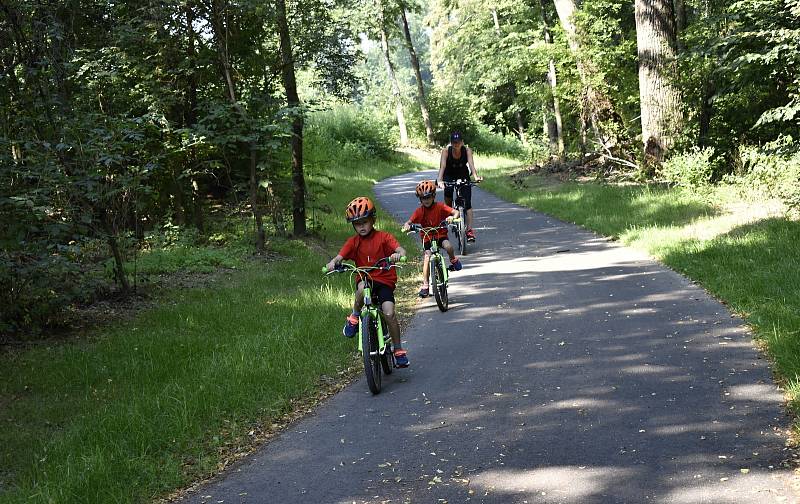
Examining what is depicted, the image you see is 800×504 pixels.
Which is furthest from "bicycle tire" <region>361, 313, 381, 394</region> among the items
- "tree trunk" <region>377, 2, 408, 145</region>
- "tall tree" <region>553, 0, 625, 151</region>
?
"tree trunk" <region>377, 2, 408, 145</region>

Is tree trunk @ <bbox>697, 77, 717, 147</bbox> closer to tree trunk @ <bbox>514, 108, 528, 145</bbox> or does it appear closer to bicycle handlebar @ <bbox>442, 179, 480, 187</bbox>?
bicycle handlebar @ <bbox>442, 179, 480, 187</bbox>

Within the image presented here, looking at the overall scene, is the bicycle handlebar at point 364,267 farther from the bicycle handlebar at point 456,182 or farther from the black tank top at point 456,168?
the black tank top at point 456,168

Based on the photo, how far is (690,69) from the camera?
61.0 feet

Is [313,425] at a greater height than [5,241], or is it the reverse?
[5,241]

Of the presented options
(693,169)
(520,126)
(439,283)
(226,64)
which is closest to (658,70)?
(693,169)

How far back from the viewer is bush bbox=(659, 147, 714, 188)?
55.3 feet

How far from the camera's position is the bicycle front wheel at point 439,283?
9938 millimetres

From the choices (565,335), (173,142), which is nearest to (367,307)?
(565,335)

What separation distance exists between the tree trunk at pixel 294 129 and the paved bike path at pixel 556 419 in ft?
22.0

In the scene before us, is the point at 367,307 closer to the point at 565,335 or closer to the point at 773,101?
the point at 565,335

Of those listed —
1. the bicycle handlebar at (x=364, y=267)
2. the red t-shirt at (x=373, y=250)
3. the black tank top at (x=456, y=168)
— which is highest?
the black tank top at (x=456, y=168)

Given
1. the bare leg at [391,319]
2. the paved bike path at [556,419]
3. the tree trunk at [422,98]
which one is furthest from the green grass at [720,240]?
the tree trunk at [422,98]

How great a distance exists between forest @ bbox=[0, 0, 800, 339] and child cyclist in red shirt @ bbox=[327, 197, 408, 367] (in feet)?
9.93

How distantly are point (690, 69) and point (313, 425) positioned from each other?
15.5m
